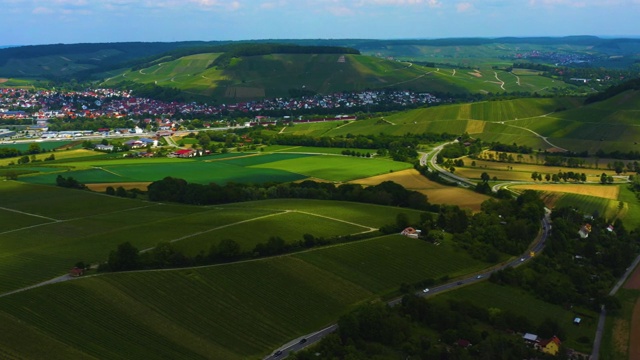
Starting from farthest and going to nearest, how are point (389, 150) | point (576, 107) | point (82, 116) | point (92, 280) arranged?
point (82, 116) → point (576, 107) → point (389, 150) → point (92, 280)

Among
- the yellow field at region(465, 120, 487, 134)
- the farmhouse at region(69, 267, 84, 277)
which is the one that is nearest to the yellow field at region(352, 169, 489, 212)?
the farmhouse at region(69, 267, 84, 277)

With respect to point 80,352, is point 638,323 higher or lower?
lower

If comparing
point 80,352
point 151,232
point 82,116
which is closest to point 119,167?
point 151,232

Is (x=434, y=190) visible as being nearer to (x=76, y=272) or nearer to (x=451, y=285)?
(x=451, y=285)

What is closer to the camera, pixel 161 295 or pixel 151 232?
pixel 161 295

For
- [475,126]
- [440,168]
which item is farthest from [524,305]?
[475,126]

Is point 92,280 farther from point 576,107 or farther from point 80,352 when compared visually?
point 576,107

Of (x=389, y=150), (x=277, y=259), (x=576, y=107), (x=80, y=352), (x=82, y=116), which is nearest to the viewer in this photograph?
(x=80, y=352)

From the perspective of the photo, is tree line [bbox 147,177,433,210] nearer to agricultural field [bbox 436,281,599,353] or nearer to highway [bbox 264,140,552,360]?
highway [bbox 264,140,552,360]
